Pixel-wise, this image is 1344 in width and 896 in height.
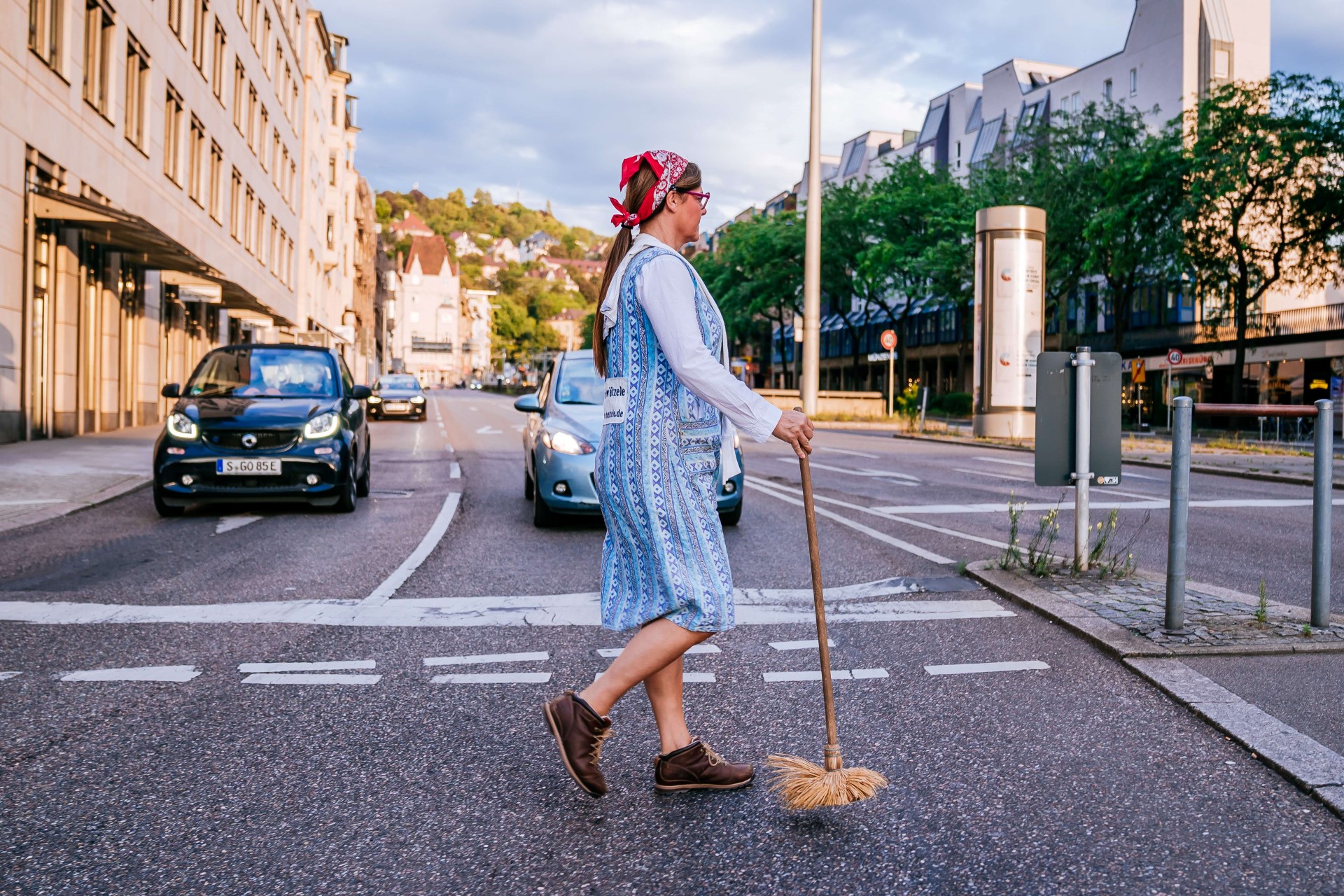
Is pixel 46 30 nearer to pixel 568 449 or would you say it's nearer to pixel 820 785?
pixel 568 449

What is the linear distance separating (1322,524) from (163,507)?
352 inches

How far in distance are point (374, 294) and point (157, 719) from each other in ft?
347

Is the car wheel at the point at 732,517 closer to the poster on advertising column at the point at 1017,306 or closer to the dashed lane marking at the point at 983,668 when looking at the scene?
the dashed lane marking at the point at 983,668

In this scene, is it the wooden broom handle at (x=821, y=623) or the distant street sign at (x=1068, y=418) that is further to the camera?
the distant street sign at (x=1068, y=418)

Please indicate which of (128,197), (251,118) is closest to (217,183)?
(251,118)

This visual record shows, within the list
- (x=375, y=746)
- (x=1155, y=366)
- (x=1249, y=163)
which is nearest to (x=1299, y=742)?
(x=375, y=746)

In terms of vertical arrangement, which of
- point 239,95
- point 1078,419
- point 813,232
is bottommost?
point 1078,419

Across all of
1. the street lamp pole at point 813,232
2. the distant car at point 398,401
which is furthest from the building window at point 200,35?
the street lamp pole at point 813,232

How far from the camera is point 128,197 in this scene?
2381cm

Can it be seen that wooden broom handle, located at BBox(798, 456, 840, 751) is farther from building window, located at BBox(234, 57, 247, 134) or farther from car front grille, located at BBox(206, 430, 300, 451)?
building window, located at BBox(234, 57, 247, 134)

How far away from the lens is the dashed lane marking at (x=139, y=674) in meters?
4.71

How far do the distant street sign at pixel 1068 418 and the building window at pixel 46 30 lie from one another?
17.3 m

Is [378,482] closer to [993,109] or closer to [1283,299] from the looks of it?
[1283,299]

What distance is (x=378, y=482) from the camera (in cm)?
1445
